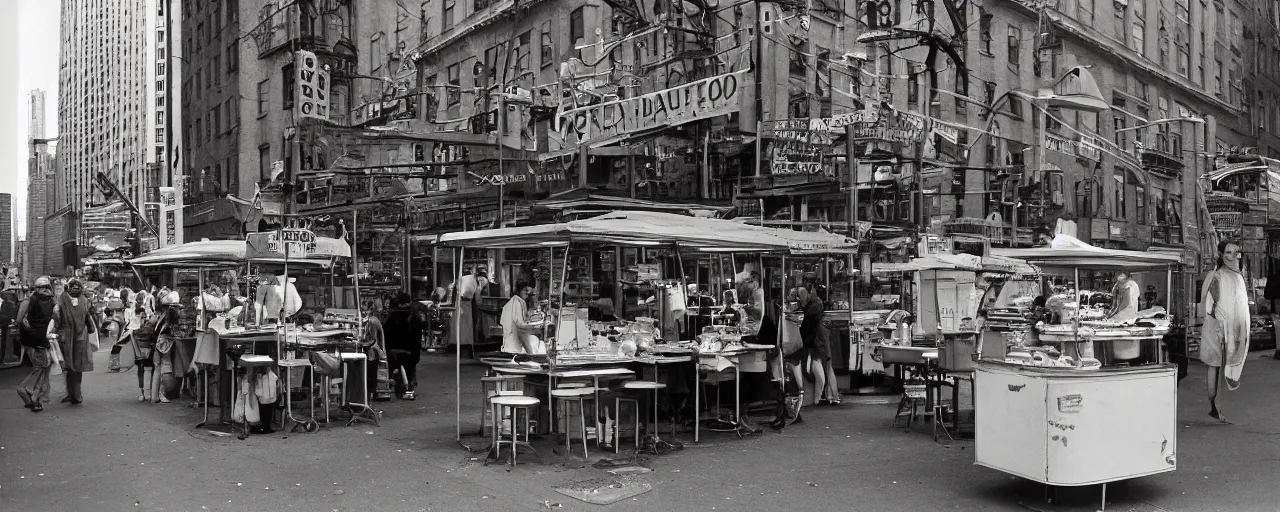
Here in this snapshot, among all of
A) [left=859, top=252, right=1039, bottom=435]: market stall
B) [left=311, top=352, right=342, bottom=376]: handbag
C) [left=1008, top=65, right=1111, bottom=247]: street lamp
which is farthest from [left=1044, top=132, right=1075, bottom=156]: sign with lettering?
[left=311, top=352, right=342, bottom=376]: handbag

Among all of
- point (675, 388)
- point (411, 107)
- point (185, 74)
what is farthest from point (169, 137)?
point (675, 388)

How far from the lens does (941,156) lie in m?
28.4

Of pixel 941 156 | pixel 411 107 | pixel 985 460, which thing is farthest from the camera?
pixel 411 107

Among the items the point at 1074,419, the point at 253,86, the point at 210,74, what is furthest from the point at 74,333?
the point at 210,74

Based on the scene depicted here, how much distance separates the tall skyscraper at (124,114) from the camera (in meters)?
46.5

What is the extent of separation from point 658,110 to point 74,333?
903 centimetres

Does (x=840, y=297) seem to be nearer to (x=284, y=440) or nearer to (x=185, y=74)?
(x=284, y=440)

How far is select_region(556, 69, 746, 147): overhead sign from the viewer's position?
47.9ft

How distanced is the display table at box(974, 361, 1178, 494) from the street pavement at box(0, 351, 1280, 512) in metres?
0.41

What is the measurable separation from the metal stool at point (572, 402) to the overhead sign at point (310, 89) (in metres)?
14.6

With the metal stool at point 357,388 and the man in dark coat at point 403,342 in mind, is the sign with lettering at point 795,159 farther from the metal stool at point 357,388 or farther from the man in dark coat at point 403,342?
the metal stool at point 357,388

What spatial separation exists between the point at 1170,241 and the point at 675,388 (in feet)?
93.8

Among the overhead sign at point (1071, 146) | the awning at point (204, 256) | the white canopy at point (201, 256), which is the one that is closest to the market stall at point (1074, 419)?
the awning at point (204, 256)

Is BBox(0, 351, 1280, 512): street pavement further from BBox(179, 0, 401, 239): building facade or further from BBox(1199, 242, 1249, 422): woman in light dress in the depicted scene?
BBox(179, 0, 401, 239): building facade
